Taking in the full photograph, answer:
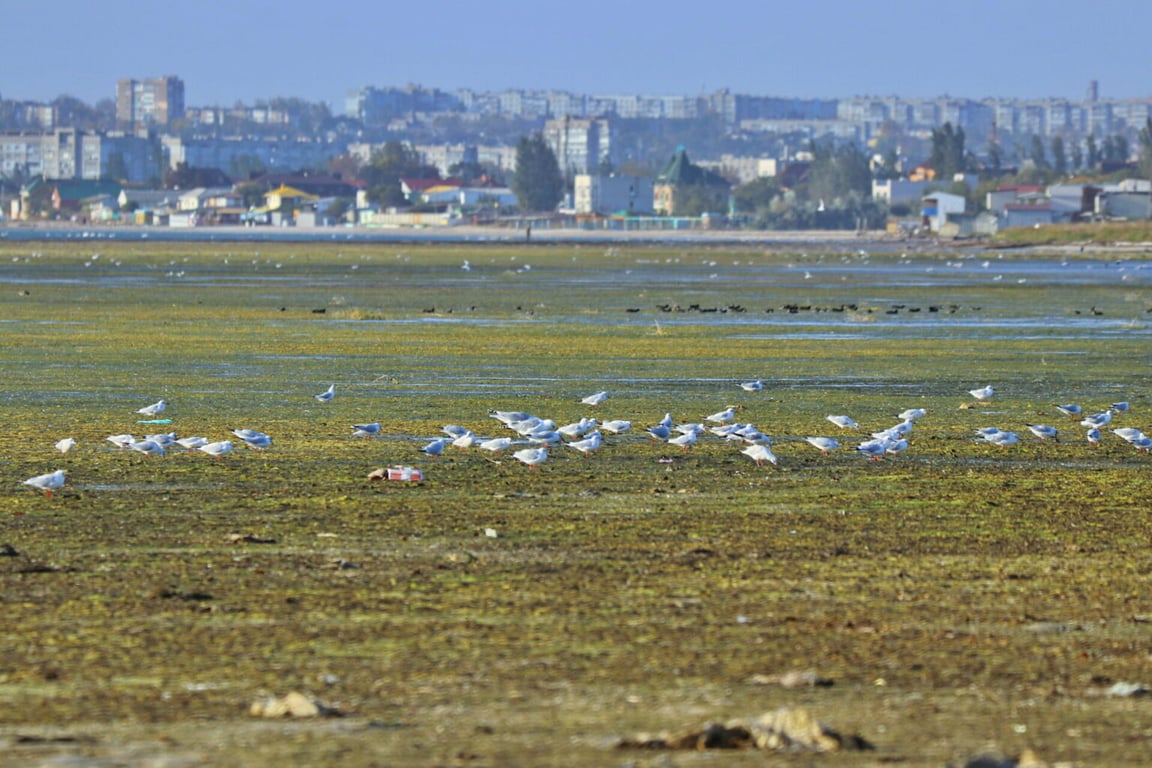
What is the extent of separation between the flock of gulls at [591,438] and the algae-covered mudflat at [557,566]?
0.50 ft

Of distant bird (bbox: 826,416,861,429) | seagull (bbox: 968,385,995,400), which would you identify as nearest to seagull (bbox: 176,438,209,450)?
distant bird (bbox: 826,416,861,429)

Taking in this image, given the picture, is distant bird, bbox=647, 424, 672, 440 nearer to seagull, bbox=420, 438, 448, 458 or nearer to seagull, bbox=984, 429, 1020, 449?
seagull, bbox=420, 438, 448, 458

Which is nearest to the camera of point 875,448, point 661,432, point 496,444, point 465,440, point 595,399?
point 496,444

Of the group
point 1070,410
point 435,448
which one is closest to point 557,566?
point 435,448

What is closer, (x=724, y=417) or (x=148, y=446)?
(x=148, y=446)

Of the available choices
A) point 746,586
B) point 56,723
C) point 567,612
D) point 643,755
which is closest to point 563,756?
point 643,755

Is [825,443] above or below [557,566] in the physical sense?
above

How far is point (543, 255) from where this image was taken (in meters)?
103

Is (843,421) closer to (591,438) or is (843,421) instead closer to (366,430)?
(591,438)

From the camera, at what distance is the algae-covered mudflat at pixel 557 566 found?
27.8ft

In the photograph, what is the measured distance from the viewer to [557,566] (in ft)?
39.4

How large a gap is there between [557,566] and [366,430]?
7174mm

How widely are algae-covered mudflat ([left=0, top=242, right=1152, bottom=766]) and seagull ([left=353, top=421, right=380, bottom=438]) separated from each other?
186mm

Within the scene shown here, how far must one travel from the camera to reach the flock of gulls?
55.1 feet
